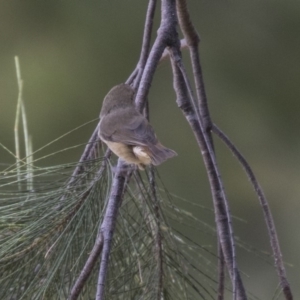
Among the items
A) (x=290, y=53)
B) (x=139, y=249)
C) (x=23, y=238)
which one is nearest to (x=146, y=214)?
(x=139, y=249)

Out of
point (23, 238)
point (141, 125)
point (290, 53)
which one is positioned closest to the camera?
point (23, 238)

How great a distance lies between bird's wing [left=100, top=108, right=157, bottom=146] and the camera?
1222 mm

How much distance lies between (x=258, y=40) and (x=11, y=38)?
3.08ft

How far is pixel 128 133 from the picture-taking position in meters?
1.27

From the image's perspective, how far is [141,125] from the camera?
1232 mm

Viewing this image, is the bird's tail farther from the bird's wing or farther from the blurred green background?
the blurred green background

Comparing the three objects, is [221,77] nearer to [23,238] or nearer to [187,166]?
[187,166]

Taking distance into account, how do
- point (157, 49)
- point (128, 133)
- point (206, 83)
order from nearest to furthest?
point (157, 49) < point (128, 133) < point (206, 83)

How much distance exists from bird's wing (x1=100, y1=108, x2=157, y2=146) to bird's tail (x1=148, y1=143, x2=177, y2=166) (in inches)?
0.9

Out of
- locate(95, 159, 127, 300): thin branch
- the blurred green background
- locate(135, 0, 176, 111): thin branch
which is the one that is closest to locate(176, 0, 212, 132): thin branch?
locate(135, 0, 176, 111): thin branch


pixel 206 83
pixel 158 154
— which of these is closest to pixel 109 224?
pixel 158 154

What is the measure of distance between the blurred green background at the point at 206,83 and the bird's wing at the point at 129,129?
77.8 inches

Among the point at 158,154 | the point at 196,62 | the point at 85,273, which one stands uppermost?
the point at 196,62

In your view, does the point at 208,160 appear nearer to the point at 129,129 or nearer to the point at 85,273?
the point at 129,129
